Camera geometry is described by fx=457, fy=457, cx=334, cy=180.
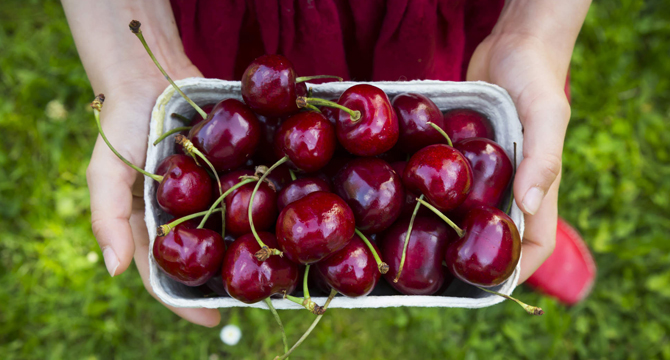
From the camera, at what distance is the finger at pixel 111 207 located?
4.54ft

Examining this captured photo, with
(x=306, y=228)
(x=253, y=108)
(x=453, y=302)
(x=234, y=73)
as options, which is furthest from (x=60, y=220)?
(x=453, y=302)

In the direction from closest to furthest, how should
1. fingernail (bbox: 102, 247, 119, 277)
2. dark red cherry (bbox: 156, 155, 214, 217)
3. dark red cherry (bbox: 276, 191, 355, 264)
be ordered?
dark red cherry (bbox: 276, 191, 355, 264)
dark red cherry (bbox: 156, 155, 214, 217)
fingernail (bbox: 102, 247, 119, 277)

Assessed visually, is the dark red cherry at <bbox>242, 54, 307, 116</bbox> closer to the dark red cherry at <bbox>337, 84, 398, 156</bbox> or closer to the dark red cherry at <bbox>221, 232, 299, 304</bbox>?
the dark red cherry at <bbox>337, 84, 398, 156</bbox>

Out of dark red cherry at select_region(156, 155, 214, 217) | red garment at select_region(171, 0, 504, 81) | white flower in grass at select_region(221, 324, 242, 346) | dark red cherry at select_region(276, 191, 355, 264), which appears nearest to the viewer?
dark red cherry at select_region(276, 191, 355, 264)

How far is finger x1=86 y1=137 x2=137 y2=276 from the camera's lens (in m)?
1.38

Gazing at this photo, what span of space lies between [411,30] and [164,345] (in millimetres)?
2009

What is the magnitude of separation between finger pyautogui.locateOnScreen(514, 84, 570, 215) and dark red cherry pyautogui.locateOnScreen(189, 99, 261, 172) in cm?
80

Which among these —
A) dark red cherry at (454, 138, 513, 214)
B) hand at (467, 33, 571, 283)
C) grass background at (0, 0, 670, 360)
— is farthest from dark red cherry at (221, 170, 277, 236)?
grass background at (0, 0, 670, 360)

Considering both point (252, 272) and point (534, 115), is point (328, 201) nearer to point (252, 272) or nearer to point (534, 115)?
point (252, 272)

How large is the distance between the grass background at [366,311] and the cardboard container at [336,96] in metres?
1.09

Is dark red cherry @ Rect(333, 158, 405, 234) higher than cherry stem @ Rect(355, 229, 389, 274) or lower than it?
higher

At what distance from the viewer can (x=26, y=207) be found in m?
2.72

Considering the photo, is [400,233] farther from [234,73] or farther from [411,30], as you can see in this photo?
[234,73]

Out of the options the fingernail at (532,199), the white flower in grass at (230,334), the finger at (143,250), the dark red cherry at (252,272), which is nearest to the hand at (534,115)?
the fingernail at (532,199)
